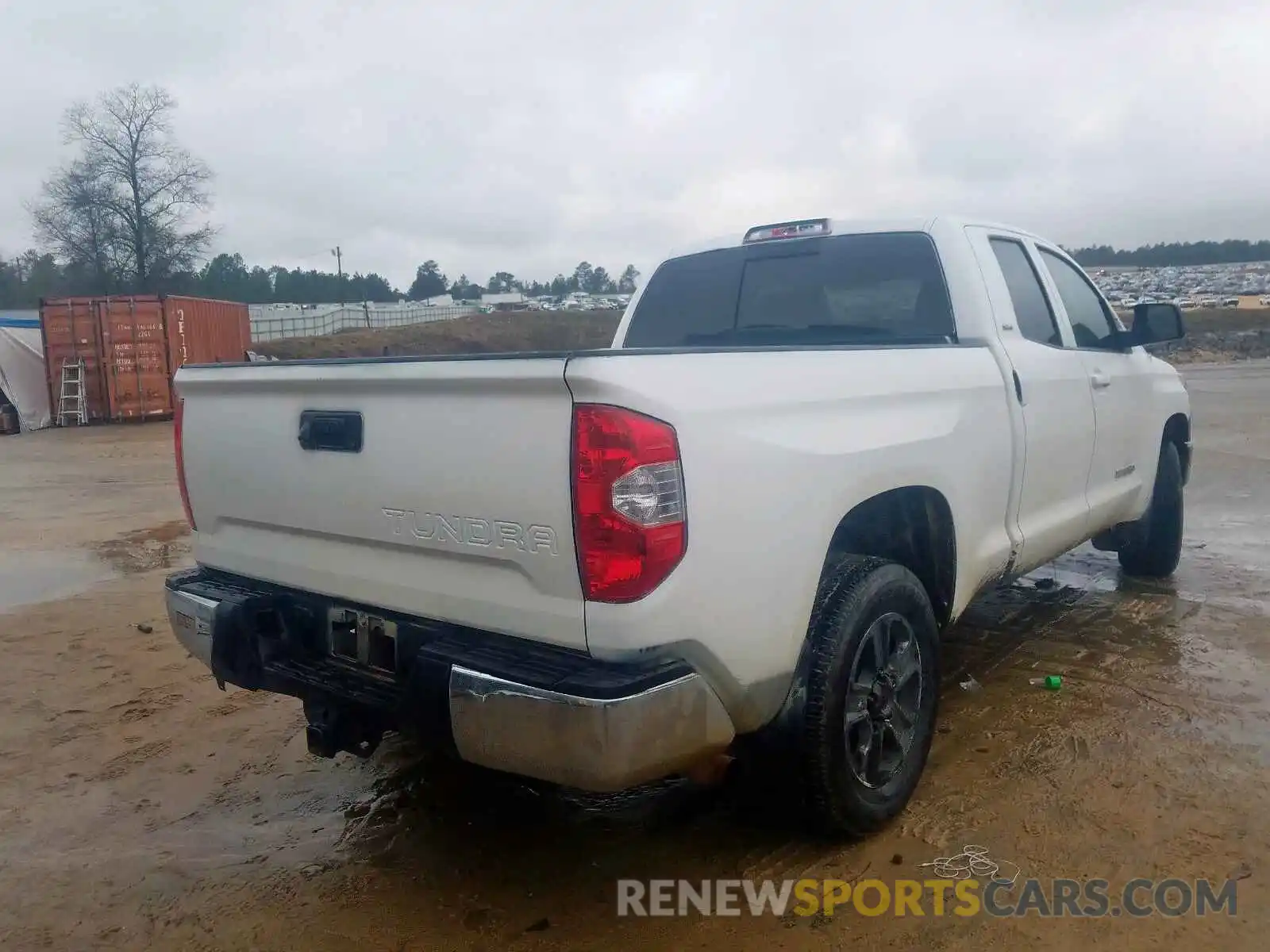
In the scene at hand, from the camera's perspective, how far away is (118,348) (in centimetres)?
1998

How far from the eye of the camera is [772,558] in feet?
8.31

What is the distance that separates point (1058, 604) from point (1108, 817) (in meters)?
2.53

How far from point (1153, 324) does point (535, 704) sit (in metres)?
4.02

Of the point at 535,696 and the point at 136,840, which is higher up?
the point at 535,696

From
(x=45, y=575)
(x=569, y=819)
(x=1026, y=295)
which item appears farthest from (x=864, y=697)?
(x=45, y=575)

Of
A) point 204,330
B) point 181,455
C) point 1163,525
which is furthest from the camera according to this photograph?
point 204,330

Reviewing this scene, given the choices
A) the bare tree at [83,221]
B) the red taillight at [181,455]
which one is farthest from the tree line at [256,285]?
the red taillight at [181,455]

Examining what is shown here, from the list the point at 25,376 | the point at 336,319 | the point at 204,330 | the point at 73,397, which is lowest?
the point at 73,397

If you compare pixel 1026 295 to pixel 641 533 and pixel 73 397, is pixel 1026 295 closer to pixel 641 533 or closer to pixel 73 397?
pixel 641 533

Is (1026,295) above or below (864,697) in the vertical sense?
above

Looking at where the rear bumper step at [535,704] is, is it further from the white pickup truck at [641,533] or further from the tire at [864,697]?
the tire at [864,697]

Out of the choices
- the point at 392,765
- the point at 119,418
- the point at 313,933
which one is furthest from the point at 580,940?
the point at 119,418

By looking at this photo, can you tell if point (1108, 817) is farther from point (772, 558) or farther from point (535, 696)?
point (535, 696)

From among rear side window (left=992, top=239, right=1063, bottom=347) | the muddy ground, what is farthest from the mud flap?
rear side window (left=992, top=239, right=1063, bottom=347)
